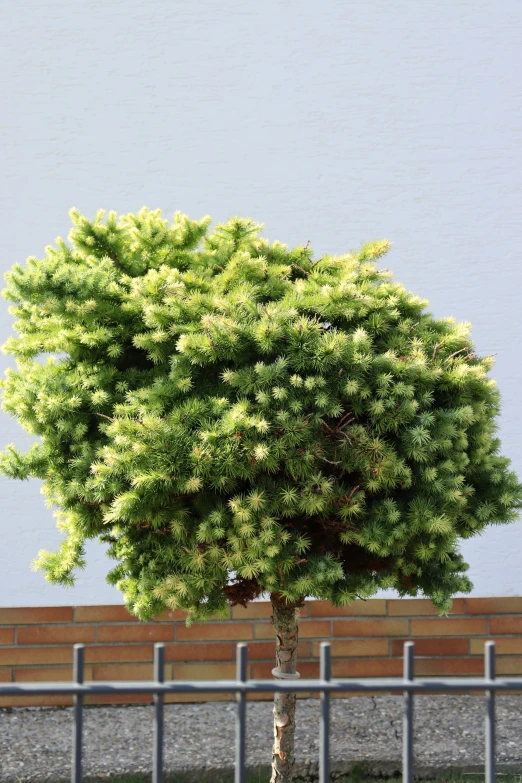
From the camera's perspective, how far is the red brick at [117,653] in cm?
413

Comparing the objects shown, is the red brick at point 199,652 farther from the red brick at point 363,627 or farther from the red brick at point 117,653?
the red brick at point 363,627

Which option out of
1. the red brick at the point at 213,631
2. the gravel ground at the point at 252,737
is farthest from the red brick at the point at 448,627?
the red brick at the point at 213,631

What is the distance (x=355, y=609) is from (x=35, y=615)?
1.64 metres

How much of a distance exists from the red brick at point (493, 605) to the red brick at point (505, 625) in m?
0.04

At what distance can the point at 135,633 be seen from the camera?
4137 mm

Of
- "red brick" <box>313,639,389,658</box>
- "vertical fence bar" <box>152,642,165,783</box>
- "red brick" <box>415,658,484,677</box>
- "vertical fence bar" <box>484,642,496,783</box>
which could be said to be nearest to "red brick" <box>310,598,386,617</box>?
"red brick" <box>313,639,389,658</box>

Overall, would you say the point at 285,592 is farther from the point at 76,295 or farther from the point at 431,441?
the point at 76,295

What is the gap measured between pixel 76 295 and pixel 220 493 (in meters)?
0.70

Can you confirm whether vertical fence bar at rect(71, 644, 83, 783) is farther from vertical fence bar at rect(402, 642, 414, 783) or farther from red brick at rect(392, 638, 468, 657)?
red brick at rect(392, 638, 468, 657)

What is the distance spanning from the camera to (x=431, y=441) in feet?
7.25

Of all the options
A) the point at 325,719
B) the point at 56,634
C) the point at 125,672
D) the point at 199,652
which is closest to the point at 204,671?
the point at 199,652

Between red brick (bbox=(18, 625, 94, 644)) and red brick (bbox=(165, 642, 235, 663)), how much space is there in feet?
1.37

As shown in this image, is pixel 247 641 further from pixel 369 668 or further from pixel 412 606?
pixel 412 606

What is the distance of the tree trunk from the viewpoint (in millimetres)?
2733
